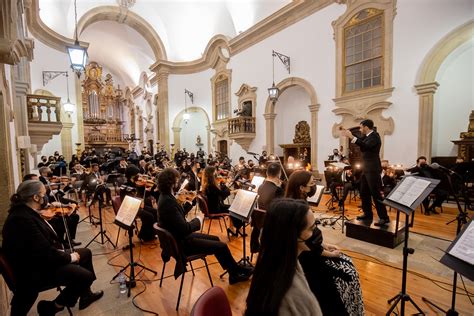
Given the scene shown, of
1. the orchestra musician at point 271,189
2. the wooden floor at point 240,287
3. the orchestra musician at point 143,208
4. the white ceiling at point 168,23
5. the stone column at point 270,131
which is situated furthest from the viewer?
the white ceiling at point 168,23

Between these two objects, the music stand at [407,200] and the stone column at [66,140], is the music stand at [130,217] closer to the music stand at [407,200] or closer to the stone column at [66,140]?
the music stand at [407,200]

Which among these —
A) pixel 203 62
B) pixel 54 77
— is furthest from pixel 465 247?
pixel 203 62

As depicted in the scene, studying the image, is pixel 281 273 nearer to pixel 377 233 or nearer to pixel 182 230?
pixel 182 230

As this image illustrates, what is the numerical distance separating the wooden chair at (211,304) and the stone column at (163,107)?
1763cm

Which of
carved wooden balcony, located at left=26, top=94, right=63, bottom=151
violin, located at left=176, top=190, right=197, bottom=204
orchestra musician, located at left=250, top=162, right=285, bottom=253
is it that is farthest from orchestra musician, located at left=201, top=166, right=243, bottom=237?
carved wooden balcony, located at left=26, top=94, right=63, bottom=151

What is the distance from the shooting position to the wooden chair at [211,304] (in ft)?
3.88

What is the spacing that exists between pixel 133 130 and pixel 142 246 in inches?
894

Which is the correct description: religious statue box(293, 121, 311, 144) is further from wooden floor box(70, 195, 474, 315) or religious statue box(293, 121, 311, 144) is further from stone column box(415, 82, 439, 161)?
wooden floor box(70, 195, 474, 315)

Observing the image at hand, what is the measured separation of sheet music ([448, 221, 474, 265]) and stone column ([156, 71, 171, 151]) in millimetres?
17711

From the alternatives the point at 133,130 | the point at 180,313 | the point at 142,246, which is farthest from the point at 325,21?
the point at 133,130

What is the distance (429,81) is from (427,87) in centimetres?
17

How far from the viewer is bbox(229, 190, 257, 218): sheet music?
325 centimetres

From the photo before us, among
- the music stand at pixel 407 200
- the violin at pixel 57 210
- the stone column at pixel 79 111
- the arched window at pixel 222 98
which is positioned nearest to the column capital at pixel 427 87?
the music stand at pixel 407 200

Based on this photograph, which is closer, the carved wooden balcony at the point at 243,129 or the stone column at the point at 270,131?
the stone column at the point at 270,131
